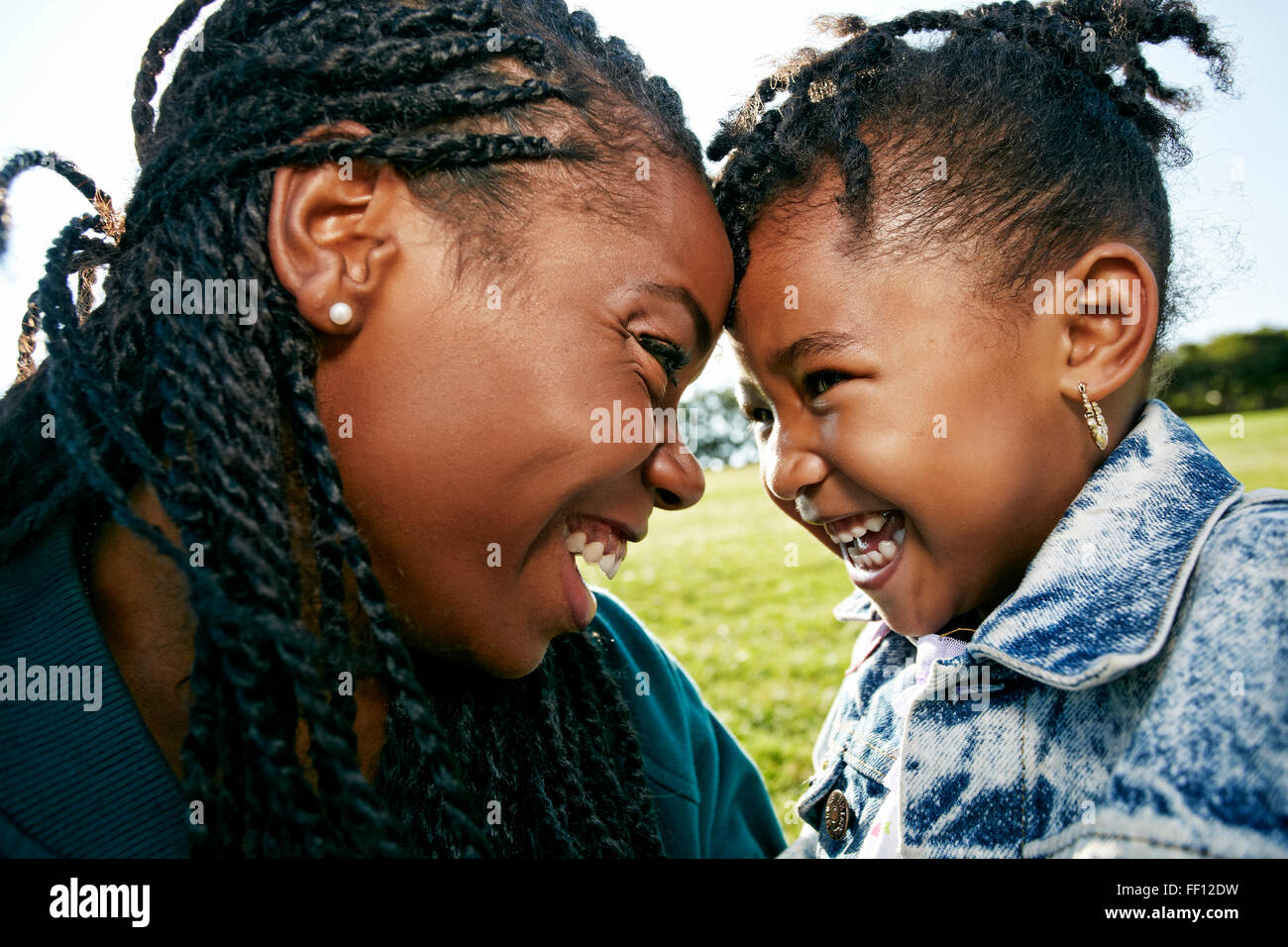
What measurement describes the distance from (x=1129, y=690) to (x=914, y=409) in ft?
2.31

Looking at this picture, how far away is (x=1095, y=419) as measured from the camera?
2.05 m

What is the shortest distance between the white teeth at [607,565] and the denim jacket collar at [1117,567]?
0.79 m

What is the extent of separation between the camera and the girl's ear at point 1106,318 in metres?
2.06

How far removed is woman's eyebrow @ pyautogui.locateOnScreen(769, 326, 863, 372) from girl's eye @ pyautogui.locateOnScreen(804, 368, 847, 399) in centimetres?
5

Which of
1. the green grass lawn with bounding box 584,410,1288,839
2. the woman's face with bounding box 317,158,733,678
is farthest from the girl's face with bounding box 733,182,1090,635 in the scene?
the green grass lawn with bounding box 584,410,1288,839

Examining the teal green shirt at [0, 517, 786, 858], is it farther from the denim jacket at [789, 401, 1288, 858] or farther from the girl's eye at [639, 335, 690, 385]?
the denim jacket at [789, 401, 1288, 858]

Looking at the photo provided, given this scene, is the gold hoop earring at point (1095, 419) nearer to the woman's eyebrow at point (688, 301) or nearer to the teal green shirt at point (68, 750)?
the woman's eyebrow at point (688, 301)

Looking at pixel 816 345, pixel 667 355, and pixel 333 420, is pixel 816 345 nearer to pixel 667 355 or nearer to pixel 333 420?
pixel 667 355

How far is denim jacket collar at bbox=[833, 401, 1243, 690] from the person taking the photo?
Result: 5.38 ft

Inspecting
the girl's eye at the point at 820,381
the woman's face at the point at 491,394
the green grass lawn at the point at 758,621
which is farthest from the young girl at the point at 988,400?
the green grass lawn at the point at 758,621

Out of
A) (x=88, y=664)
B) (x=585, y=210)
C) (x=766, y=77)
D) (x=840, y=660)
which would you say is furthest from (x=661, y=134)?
(x=840, y=660)
